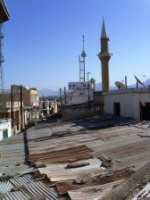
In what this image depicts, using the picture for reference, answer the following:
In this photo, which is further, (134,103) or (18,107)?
(18,107)

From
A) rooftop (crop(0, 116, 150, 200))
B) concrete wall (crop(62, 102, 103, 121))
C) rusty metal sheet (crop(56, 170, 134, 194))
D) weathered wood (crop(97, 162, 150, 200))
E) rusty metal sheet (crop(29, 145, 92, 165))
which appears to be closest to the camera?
weathered wood (crop(97, 162, 150, 200))

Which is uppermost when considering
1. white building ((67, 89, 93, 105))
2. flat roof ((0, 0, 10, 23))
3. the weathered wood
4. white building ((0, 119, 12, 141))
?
flat roof ((0, 0, 10, 23))

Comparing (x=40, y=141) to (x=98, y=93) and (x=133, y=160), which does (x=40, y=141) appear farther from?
(x=98, y=93)

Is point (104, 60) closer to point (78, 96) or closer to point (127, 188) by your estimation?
point (78, 96)

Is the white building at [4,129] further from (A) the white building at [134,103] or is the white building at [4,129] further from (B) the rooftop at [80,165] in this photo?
(B) the rooftop at [80,165]

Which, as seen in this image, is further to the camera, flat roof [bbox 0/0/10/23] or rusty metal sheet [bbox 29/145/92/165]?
rusty metal sheet [bbox 29/145/92/165]

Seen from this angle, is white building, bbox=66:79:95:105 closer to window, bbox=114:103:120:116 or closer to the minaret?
the minaret

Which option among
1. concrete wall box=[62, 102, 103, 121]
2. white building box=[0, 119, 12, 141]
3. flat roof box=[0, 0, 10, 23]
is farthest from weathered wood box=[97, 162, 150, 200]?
white building box=[0, 119, 12, 141]

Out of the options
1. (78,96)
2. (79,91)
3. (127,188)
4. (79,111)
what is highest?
(79,91)

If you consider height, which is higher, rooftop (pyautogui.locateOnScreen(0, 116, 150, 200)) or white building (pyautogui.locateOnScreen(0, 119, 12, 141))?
rooftop (pyautogui.locateOnScreen(0, 116, 150, 200))

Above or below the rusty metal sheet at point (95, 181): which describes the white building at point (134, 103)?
above

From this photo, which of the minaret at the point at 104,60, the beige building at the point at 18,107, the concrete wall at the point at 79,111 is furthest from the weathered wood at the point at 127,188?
the beige building at the point at 18,107

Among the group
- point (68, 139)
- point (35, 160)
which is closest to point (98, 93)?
point (68, 139)

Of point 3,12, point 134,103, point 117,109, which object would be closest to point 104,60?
point 117,109
